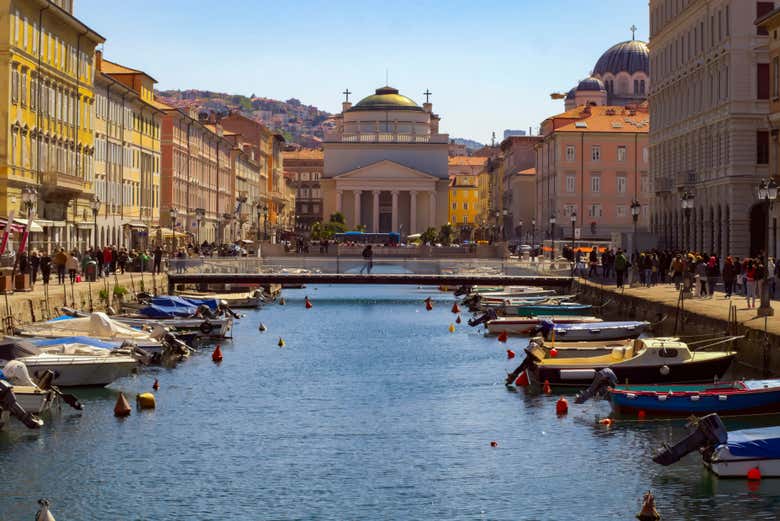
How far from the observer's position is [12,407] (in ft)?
117

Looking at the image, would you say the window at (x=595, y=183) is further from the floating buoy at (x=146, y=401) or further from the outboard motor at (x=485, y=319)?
the floating buoy at (x=146, y=401)

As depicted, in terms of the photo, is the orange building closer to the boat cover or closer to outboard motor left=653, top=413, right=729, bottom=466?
outboard motor left=653, top=413, right=729, bottom=466

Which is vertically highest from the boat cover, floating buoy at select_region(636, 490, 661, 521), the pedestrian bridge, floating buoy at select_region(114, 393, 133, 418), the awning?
the awning

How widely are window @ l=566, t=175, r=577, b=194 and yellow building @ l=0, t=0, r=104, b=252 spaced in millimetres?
64548

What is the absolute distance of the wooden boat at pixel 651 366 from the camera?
1693 inches

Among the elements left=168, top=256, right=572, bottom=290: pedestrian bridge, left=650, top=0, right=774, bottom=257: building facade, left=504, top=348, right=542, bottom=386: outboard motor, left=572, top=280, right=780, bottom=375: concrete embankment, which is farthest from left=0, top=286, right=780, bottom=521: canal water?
left=650, top=0, right=774, bottom=257: building facade

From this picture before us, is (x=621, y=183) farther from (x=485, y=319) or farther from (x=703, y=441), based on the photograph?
(x=703, y=441)

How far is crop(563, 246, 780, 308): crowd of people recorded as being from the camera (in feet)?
183

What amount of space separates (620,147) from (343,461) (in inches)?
4504

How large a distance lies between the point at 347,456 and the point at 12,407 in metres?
8.33

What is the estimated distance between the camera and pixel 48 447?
113ft

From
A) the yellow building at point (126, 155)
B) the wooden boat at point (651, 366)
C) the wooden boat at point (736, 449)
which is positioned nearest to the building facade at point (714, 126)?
the wooden boat at point (651, 366)

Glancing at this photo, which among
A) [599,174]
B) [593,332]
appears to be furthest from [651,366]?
[599,174]

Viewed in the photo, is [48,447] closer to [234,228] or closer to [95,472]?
[95,472]
